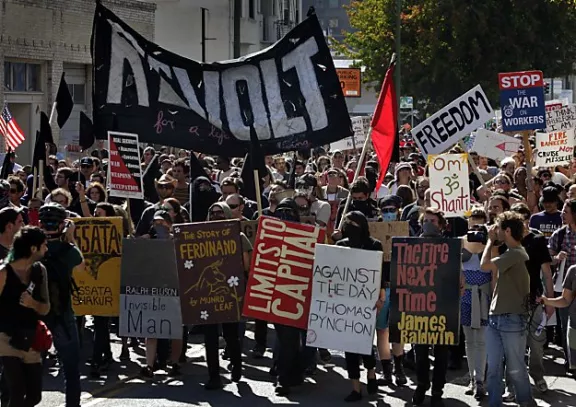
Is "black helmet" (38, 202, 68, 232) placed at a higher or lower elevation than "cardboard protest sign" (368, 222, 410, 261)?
higher

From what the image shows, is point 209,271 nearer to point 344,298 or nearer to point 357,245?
point 344,298

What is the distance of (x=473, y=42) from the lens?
148 feet

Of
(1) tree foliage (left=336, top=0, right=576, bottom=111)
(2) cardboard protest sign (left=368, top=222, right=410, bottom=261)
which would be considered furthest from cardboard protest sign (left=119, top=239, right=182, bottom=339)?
(1) tree foliage (left=336, top=0, right=576, bottom=111)

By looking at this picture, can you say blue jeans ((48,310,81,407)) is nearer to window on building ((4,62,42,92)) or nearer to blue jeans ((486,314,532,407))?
blue jeans ((486,314,532,407))

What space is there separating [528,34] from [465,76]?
112 inches

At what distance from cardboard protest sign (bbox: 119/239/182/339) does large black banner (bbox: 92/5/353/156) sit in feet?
5.07

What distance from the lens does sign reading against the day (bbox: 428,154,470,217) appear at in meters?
14.0

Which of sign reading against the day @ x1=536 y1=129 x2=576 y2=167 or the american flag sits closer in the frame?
sign reading against the day @ x1=536 y1=129 x2=576 y2=167

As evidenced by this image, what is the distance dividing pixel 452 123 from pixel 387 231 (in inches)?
132

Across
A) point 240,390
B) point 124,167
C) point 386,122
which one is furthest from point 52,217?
point 386,122

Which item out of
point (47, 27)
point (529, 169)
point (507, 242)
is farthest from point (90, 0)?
point (507, 242)

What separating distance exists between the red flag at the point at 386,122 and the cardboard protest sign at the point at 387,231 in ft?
5.17

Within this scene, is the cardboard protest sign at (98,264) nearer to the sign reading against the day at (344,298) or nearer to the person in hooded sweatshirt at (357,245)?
the sign reading against the day at (344,298)

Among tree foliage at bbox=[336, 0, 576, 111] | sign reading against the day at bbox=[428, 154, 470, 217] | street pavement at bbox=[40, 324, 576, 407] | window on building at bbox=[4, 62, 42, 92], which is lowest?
street pavement at bbox=[40, 324, 576, 407]
